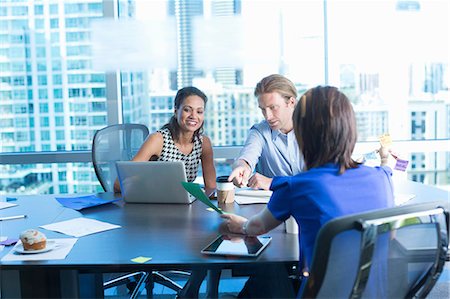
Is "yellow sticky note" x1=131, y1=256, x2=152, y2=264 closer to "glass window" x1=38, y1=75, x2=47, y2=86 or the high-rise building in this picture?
the high-rise building

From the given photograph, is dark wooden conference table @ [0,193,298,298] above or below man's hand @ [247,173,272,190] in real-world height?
below

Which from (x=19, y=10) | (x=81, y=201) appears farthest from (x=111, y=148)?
(x=19, y=10)

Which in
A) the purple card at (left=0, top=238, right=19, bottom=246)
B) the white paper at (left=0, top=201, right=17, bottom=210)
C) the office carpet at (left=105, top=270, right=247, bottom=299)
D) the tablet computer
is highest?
the white paper at (left=0, top=201, right=17, bottom=210)

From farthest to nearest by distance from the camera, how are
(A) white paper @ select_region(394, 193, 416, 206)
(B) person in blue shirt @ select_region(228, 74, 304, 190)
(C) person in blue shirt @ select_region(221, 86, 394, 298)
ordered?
(B) person in blue shirt @ select_region(228, 74, 304, 190) → (A) white paper @ select_region(394, 193, 416, 206) → (C) person in blue shirt @ select_region(221, 86, 394, 298)

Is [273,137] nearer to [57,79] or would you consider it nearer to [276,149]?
[276,149]

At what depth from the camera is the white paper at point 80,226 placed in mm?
2186

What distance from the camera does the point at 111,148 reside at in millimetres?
3594

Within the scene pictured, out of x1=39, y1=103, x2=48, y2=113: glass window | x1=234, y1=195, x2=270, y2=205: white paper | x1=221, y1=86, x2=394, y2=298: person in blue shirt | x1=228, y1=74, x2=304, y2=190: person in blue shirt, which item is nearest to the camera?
x1=221, y1=86, x2=394, y2=298: person in blue shirt

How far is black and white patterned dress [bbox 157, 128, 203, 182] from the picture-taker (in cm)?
314

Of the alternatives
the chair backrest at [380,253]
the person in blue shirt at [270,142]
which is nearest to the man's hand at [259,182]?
the person in blue shirt at [270,142]

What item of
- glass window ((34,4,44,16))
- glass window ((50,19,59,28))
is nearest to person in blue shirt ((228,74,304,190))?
glass window ((50,19,59,28))

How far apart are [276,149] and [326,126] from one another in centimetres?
141

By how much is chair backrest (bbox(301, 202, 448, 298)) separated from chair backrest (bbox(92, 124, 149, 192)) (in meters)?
2.29

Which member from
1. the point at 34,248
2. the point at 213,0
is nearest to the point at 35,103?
the point at 213,0
